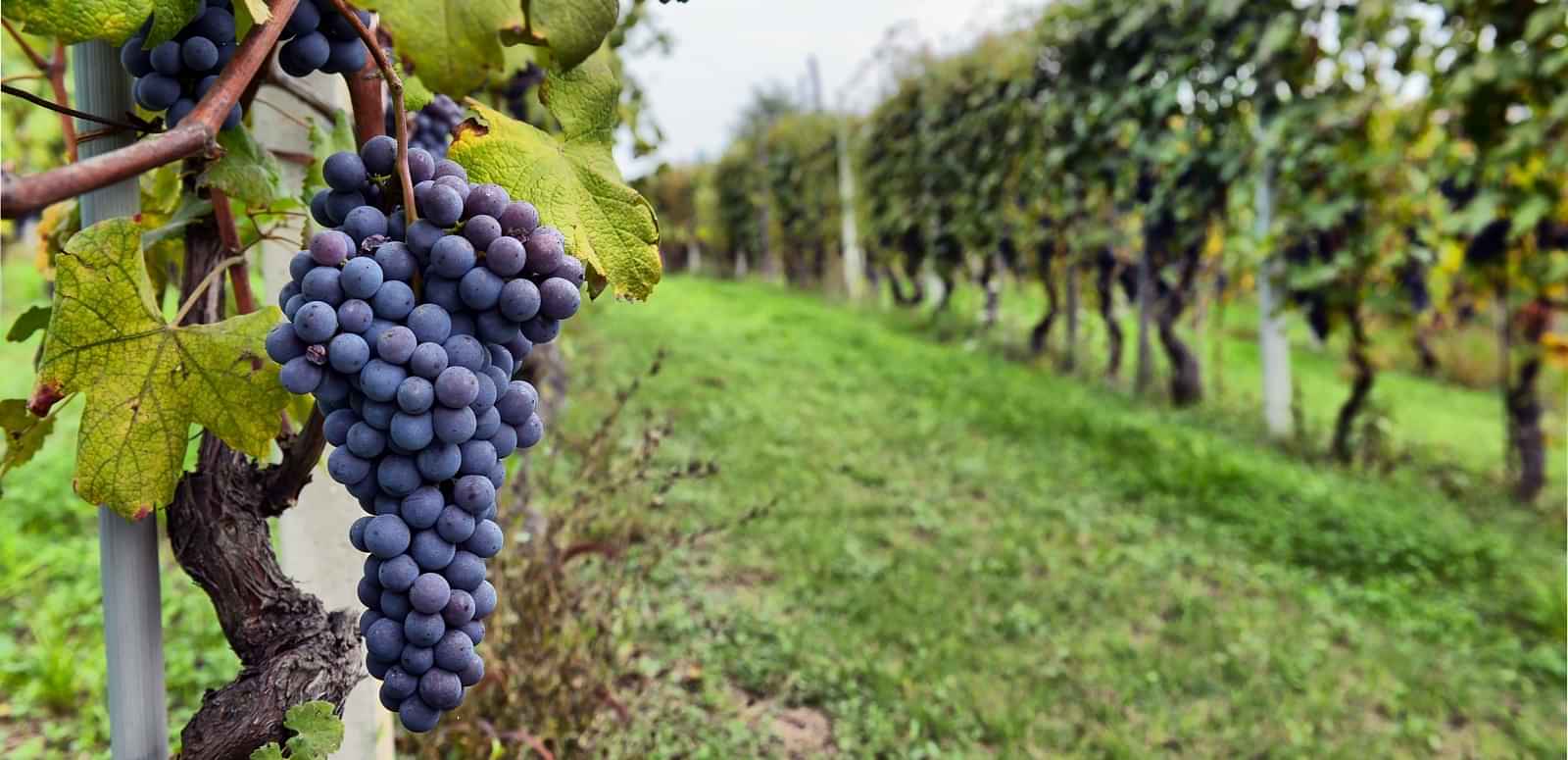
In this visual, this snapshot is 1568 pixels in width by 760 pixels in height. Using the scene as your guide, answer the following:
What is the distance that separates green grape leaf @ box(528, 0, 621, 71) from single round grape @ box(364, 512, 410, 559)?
297 mm

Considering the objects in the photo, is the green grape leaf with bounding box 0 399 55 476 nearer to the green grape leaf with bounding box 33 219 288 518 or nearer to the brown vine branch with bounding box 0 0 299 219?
the green grape leaf with bounding box 33 219 288 518

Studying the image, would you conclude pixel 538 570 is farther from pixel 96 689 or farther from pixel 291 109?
pixel 291 109

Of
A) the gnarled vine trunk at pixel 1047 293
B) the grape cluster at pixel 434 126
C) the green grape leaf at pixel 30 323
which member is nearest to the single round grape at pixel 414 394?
the green grape leaf at pixel 30 323

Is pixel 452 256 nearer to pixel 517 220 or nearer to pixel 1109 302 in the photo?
pixel 517 220

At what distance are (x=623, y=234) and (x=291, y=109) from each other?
591 millimetres

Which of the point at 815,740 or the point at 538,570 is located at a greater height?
the point at 538,570

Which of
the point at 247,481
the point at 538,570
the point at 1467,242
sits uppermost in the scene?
the point at 1467,242

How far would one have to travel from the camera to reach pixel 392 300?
0.60 m

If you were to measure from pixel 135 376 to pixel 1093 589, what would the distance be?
305cm

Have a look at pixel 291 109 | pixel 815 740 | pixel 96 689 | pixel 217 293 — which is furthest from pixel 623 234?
pixel 96 689

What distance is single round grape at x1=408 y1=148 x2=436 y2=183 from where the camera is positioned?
65 centimetres

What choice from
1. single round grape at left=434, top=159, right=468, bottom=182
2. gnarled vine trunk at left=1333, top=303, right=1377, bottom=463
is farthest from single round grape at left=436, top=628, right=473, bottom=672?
gnarled vine trunk at left=1333, top=303, right=1377, bottom=463

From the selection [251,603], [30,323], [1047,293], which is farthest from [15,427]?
[1047,293]

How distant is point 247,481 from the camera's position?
845mm
